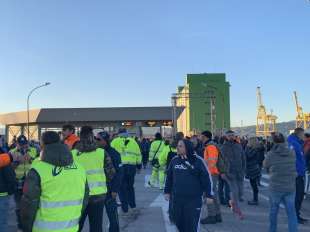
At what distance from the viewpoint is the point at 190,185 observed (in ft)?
21.7

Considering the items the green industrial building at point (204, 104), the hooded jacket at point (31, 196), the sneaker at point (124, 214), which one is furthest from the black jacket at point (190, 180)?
the green industrial building at point (204, 104)

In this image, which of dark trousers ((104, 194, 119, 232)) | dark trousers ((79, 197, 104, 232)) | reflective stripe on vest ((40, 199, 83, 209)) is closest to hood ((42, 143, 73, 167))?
reflective stripe on vest ((40, 199, 83, 209))

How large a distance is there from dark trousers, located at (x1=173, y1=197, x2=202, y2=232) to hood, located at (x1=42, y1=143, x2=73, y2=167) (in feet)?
8.09

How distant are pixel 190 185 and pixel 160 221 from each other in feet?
13.2

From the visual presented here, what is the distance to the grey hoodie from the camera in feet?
27.0

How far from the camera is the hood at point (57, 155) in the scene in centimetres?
441

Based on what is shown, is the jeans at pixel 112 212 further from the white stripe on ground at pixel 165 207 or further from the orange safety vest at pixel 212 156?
the orange safety vest at pixel 212 156

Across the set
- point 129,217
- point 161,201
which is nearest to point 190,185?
point 129,217

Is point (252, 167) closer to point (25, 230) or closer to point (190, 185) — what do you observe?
point (190, 185)

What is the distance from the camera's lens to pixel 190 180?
6617mm

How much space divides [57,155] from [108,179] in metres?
2.61

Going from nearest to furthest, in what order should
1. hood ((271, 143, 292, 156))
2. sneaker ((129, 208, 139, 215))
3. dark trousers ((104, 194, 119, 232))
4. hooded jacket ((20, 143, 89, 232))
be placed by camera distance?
hooded jacket ((20, 143, 89, 232)), dark trousers ((104, 194, 119, 232)), hood ((271, 143, 292, 156)), sneaker ((129, 208, 139, 215))

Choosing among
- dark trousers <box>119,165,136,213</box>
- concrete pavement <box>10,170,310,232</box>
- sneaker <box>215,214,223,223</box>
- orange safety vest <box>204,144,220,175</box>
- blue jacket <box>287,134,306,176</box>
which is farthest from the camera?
dark trousers <box>119,165,136,213</box>

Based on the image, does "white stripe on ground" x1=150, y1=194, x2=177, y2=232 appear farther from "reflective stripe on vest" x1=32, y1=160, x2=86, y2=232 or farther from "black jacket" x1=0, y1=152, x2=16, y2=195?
"reflective stripe on vest" x1=32, y1=160, x2=86, y2=232
